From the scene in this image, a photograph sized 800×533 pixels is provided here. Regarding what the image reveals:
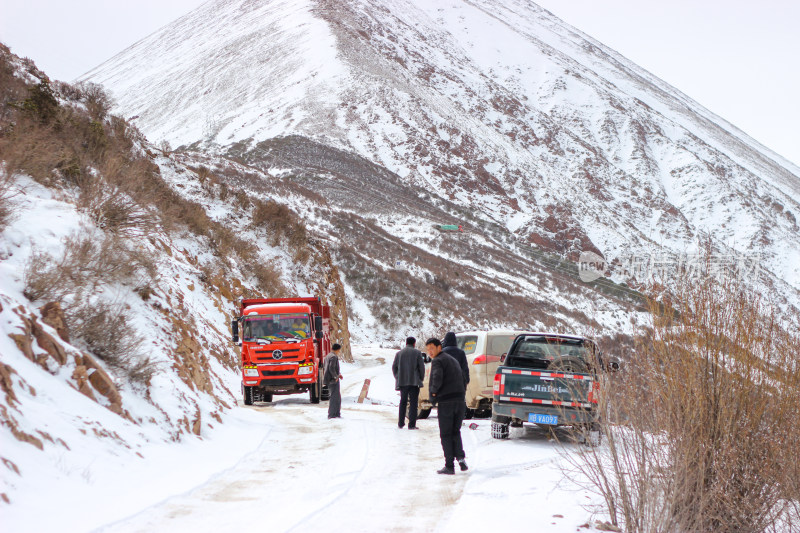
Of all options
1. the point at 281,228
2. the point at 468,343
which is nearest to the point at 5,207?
the point at 468,343

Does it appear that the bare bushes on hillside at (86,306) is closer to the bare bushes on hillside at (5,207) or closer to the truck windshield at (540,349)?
the bare bushes on hillside at (5,207)

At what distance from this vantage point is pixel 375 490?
300 inches

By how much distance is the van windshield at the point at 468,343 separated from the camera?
47.7 feet

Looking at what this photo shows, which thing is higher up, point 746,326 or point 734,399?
point 746,326

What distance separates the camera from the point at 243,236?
1320 inches

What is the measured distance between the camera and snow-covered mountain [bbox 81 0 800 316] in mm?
122312

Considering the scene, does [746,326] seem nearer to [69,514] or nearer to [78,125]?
[69,514]

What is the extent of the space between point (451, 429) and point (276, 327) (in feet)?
34.4

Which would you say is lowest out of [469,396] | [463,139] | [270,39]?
[469,396]

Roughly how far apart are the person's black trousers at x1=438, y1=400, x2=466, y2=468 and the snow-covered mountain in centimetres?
9949

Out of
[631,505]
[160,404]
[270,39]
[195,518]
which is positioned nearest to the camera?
[631,505]

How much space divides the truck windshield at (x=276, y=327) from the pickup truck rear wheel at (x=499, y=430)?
27.6 feet

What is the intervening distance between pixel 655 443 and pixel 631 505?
0.54m

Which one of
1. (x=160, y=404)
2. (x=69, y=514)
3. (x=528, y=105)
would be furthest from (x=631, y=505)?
(x=528, y=105)
